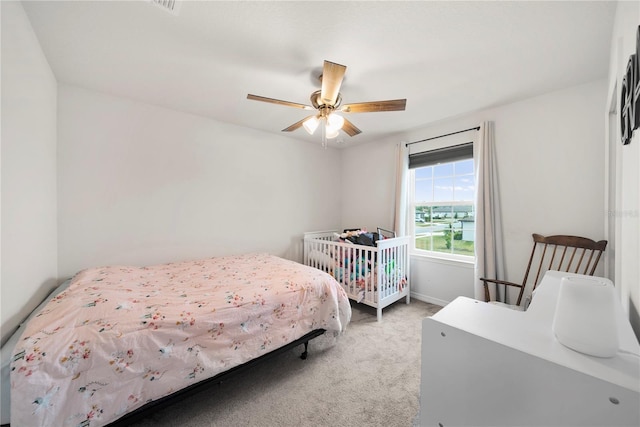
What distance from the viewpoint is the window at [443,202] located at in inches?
112

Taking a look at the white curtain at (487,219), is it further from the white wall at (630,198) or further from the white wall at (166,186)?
the white wall at (166,186)

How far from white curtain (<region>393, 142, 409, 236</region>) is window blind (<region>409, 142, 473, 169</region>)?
104mm

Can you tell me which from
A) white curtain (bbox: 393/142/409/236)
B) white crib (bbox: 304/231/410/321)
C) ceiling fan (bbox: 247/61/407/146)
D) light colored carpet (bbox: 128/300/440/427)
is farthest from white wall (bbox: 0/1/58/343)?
white curtain (bbox: 393/142/409/236)

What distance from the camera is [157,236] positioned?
8.14 ft

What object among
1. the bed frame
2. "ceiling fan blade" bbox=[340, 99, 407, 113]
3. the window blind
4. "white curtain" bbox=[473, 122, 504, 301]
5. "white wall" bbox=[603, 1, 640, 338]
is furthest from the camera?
the window blind

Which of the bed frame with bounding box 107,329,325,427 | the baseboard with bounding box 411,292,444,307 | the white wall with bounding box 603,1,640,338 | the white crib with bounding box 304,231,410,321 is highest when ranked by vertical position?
the white wall with bounding box 603,1,640,338

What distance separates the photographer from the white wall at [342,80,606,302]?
202 centimetres

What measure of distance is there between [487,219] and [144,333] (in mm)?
3006

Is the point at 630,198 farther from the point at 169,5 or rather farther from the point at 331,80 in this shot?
the point at 169,5

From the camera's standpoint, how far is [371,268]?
2.69 meters

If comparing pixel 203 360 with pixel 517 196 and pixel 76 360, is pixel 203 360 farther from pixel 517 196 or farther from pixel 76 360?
pixel 517 196

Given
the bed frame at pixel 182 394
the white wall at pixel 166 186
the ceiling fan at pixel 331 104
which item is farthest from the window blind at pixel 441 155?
the bed frame at pixel 182 394

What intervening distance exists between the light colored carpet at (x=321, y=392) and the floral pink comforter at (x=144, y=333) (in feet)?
0.92

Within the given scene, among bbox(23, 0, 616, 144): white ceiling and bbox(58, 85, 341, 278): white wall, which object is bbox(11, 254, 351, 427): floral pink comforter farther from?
bbox(23, 0, 616, 144): white ceiling
